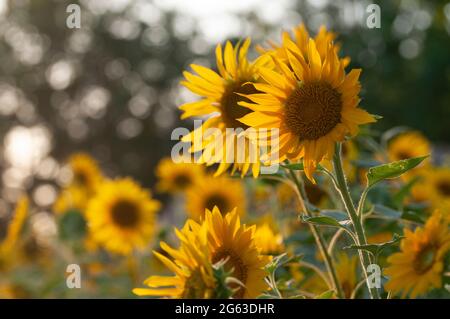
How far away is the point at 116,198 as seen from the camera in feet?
8.51

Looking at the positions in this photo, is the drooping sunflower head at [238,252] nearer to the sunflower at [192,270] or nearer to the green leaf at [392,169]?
the sunflower at [192,270]

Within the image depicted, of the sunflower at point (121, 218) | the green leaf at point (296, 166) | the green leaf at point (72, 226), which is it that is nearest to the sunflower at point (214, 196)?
the sunflower at point (121, 218)

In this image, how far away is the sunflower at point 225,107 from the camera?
4.02ft

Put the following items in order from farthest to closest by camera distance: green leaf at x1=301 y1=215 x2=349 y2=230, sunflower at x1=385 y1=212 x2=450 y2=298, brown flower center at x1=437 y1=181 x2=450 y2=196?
brown flower center at x1=437 y1=181 x2=450 y2=196
sunflower at x1=385 y1=212 x2=450 y2=298
green leaf at x1=301 y1=215 x2=349 y2=230

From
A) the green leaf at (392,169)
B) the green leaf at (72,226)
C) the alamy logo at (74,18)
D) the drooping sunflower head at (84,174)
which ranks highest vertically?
the alamy logo at (74,18)

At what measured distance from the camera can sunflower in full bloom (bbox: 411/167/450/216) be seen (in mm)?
2172

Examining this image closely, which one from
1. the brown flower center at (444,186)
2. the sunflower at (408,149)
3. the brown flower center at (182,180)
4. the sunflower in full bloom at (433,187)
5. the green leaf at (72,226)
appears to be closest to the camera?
the sunflower in full bloom at (433,187)

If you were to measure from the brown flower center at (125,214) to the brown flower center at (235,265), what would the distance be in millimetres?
1628

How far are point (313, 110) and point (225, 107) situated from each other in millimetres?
255

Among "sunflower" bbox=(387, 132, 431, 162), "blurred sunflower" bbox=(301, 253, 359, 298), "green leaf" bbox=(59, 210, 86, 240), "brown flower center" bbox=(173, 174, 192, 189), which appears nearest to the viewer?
"blurred sunflower" bbox=(301, 253, 359, 298)

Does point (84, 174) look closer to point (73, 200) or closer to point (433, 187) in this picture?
point (73, 200)

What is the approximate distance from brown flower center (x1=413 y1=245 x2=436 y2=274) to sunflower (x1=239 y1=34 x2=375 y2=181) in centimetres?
34

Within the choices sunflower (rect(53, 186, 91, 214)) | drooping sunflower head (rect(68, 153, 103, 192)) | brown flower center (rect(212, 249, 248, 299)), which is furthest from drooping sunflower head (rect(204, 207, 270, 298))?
drooping sunflower head (rect(68, 153, 103, 192))

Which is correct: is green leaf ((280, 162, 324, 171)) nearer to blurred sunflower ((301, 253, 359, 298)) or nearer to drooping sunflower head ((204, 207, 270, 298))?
drooping sunflower head ((204, 207, 270, 298))
